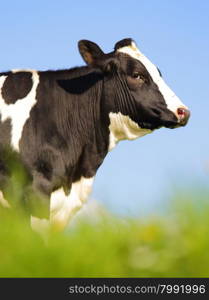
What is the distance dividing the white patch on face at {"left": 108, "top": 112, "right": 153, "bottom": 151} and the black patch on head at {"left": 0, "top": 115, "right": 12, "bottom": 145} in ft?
6.17

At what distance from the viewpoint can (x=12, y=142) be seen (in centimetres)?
898

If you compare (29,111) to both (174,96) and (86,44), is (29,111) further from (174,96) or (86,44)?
(174,96)

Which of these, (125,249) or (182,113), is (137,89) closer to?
(182,113)

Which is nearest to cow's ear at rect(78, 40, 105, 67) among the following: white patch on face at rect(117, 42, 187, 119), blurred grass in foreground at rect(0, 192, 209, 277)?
white patch on face at rect(117, 42, 187, 119)

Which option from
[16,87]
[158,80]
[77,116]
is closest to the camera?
[16,87]

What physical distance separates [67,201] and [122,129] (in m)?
1.73

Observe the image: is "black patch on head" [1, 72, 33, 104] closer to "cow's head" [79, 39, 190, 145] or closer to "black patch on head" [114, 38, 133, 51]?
"cow's head" [79, 39, 190, 145]

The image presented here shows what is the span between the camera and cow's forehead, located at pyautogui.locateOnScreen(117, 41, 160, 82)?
9.90 metres

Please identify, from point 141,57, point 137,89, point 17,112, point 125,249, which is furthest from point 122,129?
point 125,249

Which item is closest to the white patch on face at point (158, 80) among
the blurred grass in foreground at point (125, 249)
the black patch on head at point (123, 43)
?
the black patch on head at point (123, 43)

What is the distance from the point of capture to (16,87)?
9.52 meters

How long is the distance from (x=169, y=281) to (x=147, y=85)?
293 inches

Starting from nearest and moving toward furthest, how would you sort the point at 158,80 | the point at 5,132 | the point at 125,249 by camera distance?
the point at 125,249, the point at 5,132, the point at 158,80

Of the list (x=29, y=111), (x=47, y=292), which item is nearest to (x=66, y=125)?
(x=29, y=111)
